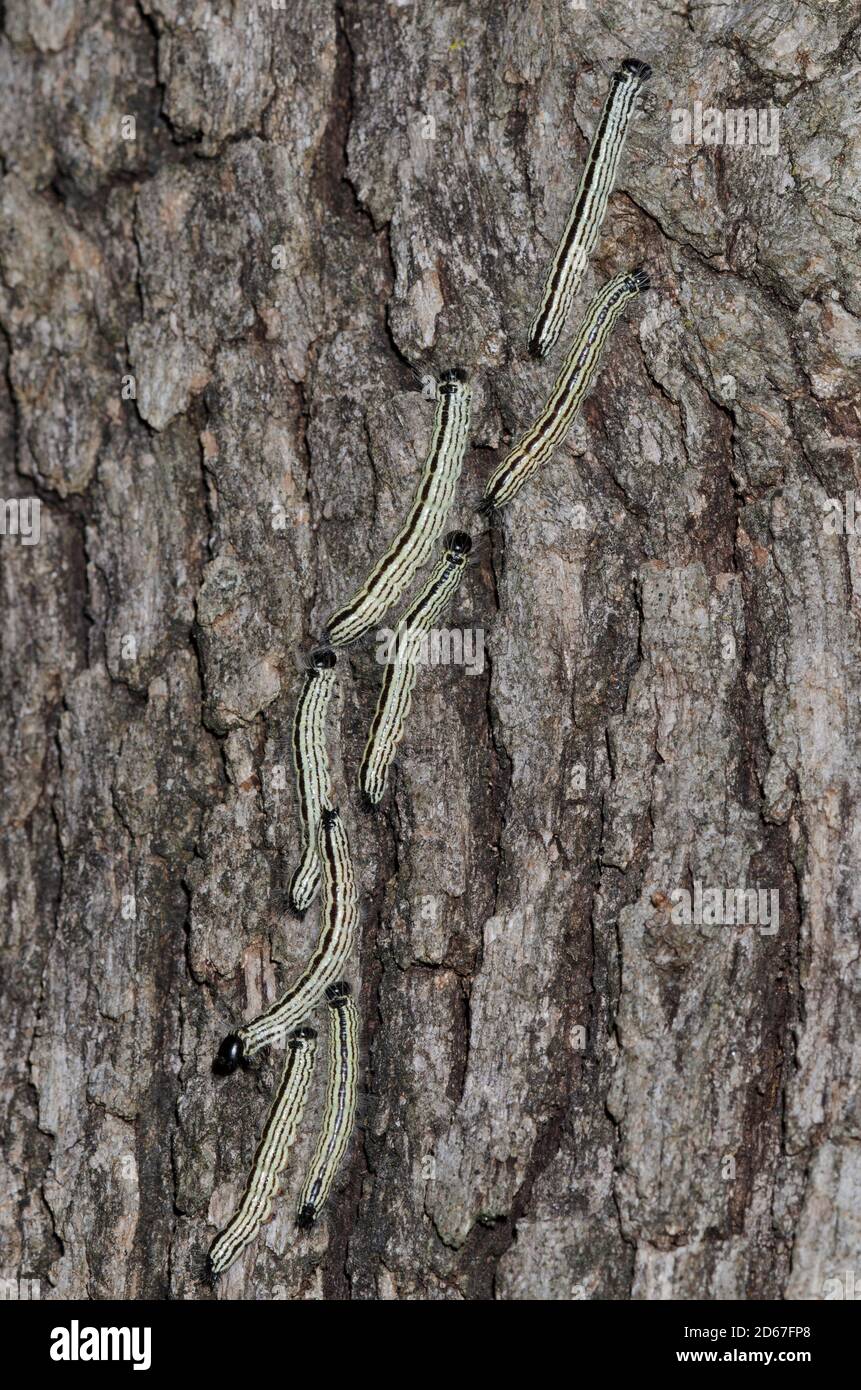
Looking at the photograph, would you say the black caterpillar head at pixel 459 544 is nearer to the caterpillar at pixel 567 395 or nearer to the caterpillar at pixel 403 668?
the caterpillar at pixel 403 668

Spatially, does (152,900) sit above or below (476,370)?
below

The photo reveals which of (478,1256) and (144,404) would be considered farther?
(144,404)

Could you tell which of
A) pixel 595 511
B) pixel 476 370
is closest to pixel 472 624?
pixel 595 511

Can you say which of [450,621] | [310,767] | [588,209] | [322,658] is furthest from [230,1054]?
[588,209]

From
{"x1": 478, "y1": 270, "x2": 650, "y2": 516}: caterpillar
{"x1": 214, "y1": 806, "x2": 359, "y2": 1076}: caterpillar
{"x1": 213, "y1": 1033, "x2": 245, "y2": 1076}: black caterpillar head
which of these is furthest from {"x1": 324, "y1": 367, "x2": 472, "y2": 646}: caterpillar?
{"x1": 213, "y1": 1033, "x2": 245, "y2": 1076}: black caterpillar head

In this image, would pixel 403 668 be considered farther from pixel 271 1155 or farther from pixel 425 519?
pixel 271 1155

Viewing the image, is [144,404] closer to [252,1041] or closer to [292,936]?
[292,936]

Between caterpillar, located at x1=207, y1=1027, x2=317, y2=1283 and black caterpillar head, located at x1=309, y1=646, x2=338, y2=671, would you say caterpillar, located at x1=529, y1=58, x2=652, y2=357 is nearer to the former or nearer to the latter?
black caterpillar head, located at x1=309, y1=646, x2=338, y2=671
